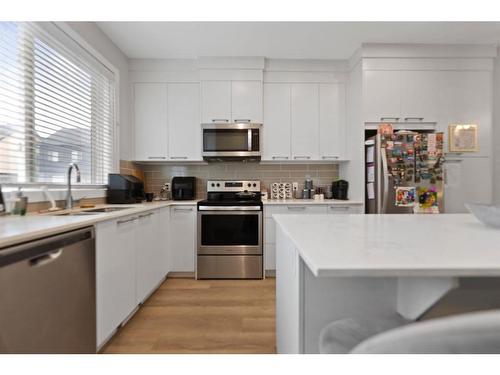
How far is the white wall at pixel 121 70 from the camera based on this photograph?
9.36 feet

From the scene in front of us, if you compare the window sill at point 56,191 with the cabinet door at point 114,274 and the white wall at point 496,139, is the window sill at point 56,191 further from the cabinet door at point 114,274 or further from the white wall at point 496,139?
the white wall at point 496,139

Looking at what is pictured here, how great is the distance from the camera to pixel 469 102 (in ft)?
10.9

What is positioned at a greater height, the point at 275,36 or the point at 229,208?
the point at 275,36

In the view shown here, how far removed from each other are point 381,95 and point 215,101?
6.13 feet

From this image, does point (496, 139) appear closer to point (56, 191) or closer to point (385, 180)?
point (385, 180)

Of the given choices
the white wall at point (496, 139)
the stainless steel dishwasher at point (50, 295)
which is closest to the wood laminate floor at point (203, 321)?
the stainless steel dishwasher at point (50, 295)

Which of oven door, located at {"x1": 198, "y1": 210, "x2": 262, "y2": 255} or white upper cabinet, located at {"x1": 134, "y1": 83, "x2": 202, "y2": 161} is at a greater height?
white upper cabinet, located at {"x1": 134, "y1": 83, "x2": 202, "y2": 161}

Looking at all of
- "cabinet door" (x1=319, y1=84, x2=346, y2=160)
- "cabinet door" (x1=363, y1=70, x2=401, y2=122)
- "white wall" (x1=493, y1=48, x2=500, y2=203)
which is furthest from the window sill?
"white wall" (x1=493, y1=48, x2=500, y2=203)

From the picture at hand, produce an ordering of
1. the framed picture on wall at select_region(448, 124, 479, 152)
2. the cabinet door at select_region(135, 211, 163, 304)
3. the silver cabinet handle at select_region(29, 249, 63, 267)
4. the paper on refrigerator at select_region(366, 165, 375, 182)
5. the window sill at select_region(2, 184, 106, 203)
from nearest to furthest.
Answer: the silver cabinet handle at select_region(29, 249, 63, 267), the window sill at select_region(2, 184, 106, 203), the cabinet door at select_region(135, 211, 163, 304), the paper on refrigerator at select_region(366, 165, 375, 182), the framed picture on wall at select_region(448, 124, 479, 152)

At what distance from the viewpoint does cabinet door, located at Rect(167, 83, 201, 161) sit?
3645mm

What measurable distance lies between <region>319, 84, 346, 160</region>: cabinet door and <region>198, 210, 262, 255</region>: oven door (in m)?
1.19

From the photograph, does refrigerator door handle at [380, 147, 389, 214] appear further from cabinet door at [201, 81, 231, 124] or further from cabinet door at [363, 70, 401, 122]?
cabinet door at [201, 81, 231, 124]

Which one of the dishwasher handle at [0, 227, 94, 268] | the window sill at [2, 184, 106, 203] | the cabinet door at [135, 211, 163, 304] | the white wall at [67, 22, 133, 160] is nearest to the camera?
the dishwasher handle at [0, 227, 94, 268]

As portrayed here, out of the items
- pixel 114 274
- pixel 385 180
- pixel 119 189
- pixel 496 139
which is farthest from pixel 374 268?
pixel 496 139
